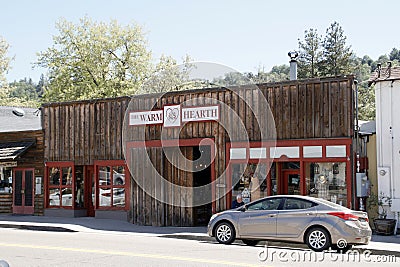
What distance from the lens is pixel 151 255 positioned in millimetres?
13688

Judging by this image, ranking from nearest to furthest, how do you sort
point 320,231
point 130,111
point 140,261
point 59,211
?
point 140,261 < point 320,231 < point 130,111 < point 59,211

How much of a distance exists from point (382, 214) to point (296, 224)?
614cm

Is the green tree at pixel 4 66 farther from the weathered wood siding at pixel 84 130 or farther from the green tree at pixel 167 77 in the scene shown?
the weathered wood siding at pixel 84 130

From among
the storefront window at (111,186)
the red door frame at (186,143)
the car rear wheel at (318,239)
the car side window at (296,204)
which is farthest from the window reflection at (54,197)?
the car rear wheel at (318,239)

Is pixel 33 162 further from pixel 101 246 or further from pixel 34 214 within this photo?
pixel 101 246

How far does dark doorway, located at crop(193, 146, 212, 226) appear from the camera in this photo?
2298cm

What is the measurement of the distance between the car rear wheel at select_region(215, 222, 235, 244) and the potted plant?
226 inches

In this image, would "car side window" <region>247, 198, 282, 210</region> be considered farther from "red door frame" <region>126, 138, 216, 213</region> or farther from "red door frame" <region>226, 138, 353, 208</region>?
"red door frame" <region>126, 138, 216, 213</region>

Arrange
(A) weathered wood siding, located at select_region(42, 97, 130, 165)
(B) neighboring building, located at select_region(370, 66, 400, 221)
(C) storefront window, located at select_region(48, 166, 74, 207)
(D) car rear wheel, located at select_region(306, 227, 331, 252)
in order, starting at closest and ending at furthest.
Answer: (D) car rear wheel, located at select_region(306, 227, 331, 252) → (B) neighboring building, located at select_region(370, 66, 400, 221) → (A) weathered wood siding, located at select_region(42, 97, 130, 165) → (C) storefront window, located at select_region(48, 166, 74, 207)

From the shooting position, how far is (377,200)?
20484mm

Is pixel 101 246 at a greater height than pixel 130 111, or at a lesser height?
lesser

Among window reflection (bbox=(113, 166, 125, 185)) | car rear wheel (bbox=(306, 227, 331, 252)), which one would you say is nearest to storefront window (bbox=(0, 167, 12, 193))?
window reflection (bbox=(113, 166, 125, 185))

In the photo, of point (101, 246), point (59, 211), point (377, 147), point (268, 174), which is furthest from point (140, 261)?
point (59, 211)

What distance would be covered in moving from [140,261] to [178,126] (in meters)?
11.0
